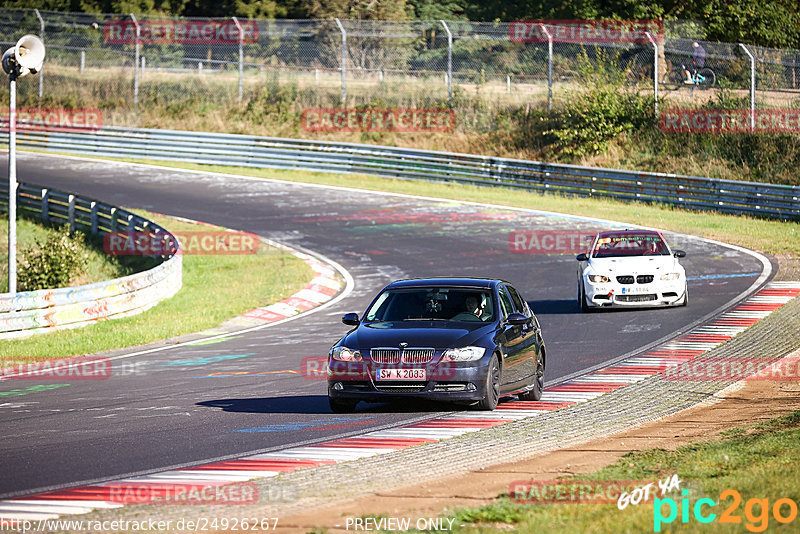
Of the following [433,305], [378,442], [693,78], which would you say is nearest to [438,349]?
[433,305]

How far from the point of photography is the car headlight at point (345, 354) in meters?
11.3

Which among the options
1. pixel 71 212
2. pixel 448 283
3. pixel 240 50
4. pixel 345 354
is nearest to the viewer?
pixel 345 354

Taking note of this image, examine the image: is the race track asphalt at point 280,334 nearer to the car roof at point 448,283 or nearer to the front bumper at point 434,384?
the front bumper at point 434,384

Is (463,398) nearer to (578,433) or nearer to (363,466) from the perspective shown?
(578,433)

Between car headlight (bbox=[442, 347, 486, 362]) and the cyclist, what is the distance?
28.5 m

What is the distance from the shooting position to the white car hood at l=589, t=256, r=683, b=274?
66.7 feet

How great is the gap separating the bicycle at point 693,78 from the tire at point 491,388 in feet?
94.8

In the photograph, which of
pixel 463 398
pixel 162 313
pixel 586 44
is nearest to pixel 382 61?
pixel 586 44

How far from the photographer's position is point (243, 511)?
7070 millimetres

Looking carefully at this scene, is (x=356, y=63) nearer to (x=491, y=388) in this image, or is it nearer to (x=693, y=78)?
(x=693, y=78)

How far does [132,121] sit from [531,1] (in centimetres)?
2268

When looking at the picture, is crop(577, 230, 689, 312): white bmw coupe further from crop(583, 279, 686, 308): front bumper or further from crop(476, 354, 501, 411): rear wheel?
crop(476, 354, 501, 411): rear wheel

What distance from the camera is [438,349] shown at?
1116 cm

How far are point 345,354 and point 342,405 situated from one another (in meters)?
0.62
